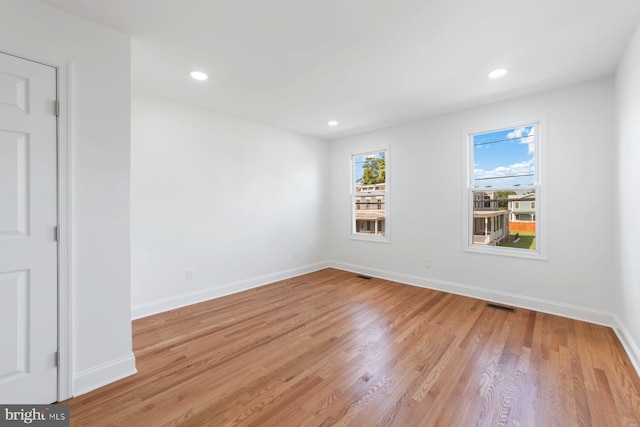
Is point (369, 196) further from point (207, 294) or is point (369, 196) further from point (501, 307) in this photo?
point (207, 294)

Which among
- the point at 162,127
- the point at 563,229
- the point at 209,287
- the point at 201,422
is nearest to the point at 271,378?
the point at 201,422

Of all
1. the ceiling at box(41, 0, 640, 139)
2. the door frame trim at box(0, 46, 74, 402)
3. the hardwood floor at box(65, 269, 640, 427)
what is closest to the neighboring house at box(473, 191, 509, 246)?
the hardwood floor at box(65, 269, 640, 427)

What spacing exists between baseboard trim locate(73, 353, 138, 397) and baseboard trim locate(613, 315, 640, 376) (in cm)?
383

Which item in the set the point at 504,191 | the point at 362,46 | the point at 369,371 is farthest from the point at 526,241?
the point at 362,46

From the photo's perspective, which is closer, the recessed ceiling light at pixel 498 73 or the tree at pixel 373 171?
the recessed ceiling light at pixel 498 73

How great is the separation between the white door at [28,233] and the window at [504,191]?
4.37 metres

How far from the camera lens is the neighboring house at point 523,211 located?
11.0 feet

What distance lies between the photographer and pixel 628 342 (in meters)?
2.32

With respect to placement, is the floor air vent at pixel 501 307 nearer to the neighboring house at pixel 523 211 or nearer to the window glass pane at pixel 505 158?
the neighboring house at pixel 523 211

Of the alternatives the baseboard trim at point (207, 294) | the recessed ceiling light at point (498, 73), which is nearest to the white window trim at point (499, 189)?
the recessed ceiling light at point (498, 73)

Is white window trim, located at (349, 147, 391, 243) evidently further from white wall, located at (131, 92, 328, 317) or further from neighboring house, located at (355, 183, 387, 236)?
white wall, located at (131, 92, 328, 317)

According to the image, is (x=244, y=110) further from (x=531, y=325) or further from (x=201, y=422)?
(x=531, y=325)

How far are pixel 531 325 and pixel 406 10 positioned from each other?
3.25 meters

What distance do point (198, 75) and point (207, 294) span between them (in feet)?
8.96
